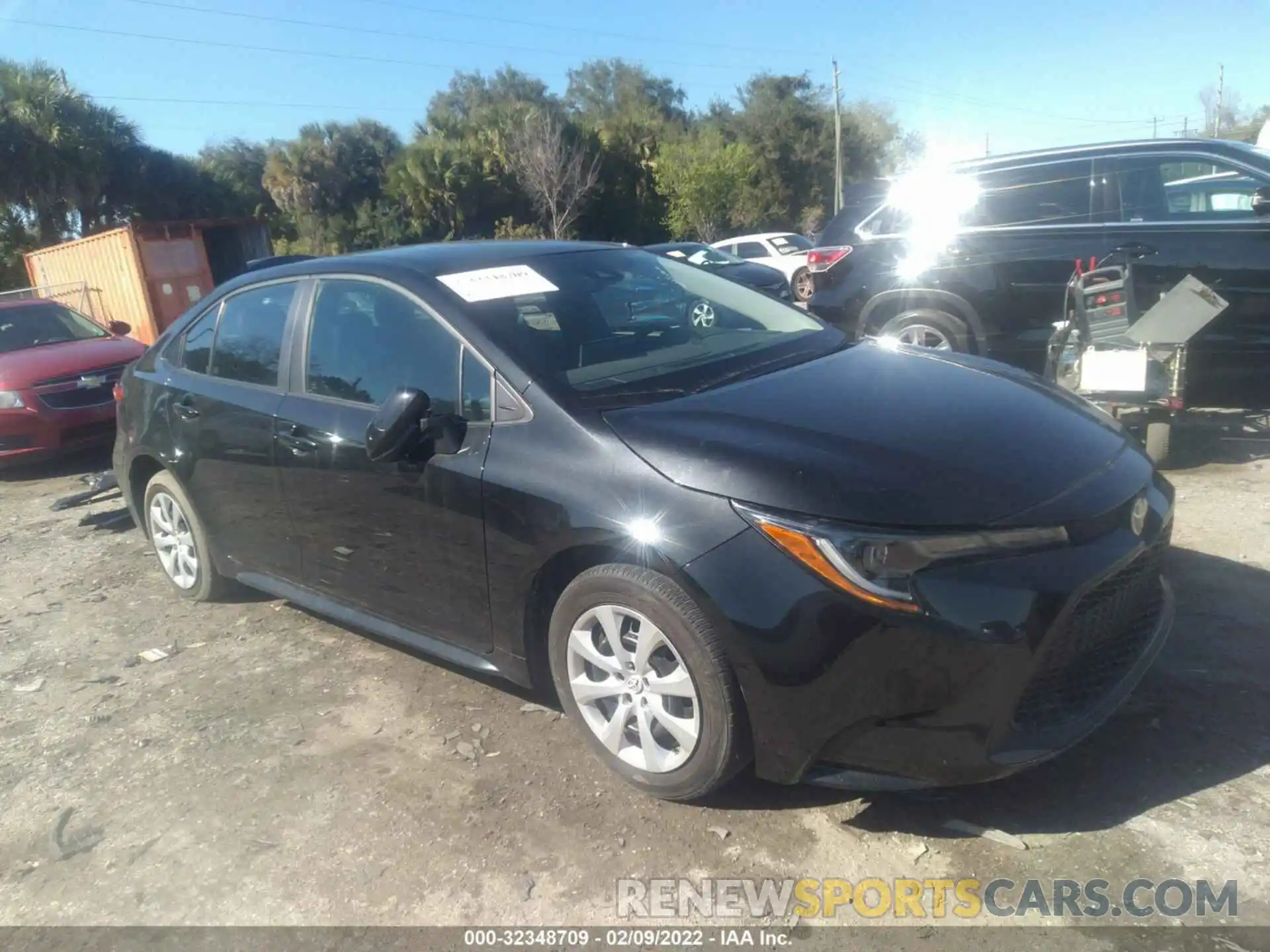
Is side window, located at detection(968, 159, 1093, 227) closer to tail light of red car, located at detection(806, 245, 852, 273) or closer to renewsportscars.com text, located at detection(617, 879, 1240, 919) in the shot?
tail light of red car, located at detection(806, 245, 852, 273)

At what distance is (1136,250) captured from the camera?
243 inches

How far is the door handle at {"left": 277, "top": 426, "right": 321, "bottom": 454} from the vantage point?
151 inches

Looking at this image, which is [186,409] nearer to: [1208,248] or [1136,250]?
[1136,250]

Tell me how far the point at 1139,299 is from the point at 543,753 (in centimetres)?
477

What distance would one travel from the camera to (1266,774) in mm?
2920

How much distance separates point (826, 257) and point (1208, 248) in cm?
260

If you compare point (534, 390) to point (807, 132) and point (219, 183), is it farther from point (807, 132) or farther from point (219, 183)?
point (807, 132)

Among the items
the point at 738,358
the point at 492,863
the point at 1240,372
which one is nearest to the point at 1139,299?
the point at 1240,372

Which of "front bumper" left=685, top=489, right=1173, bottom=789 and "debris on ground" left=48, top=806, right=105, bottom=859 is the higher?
"front bumper" left=685, top=489, right=1173, bottom=789

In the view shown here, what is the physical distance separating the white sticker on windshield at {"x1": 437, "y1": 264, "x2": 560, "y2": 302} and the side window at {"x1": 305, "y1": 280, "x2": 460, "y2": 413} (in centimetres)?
16

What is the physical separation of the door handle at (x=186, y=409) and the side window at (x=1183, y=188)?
5.46 meters

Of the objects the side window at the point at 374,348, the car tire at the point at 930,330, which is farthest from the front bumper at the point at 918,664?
the car tire at the point at 930,330

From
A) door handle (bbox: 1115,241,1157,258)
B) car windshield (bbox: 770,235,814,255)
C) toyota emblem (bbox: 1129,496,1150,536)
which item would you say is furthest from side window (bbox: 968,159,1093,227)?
car windshield (bbox: 770,235,814,255)

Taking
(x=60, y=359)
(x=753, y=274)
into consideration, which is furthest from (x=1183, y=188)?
(x=753, y=274)
